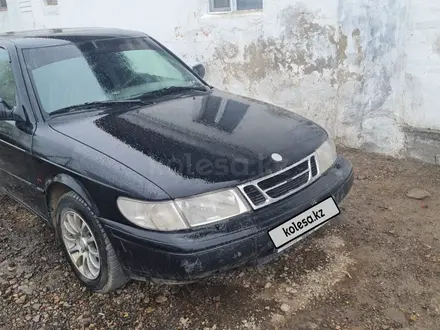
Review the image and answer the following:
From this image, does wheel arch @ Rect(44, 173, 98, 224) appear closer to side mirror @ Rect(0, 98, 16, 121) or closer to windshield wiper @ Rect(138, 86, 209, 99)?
side mirror @ Rect(0, 98, 16, 121)

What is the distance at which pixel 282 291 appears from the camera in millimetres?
2699

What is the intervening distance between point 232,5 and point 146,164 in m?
4.07

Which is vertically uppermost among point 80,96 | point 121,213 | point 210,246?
point 80,96

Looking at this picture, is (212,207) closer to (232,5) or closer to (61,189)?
(61,189)

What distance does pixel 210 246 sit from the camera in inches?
86.2

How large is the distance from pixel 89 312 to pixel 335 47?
3766 millimetres

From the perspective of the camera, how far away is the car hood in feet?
7.58

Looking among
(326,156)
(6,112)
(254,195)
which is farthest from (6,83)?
(326,156)

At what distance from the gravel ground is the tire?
13cm

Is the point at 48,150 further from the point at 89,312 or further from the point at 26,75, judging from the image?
the point at 89,312

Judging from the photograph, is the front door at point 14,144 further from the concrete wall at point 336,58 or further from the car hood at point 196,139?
the concrete wall at point 336,58

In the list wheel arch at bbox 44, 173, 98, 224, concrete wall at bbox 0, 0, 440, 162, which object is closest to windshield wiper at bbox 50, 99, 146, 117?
wheel arch at bbox 44, 173, 98, 224

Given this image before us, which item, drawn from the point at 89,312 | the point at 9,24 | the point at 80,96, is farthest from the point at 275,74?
the point at 9,24

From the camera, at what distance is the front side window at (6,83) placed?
306cm
